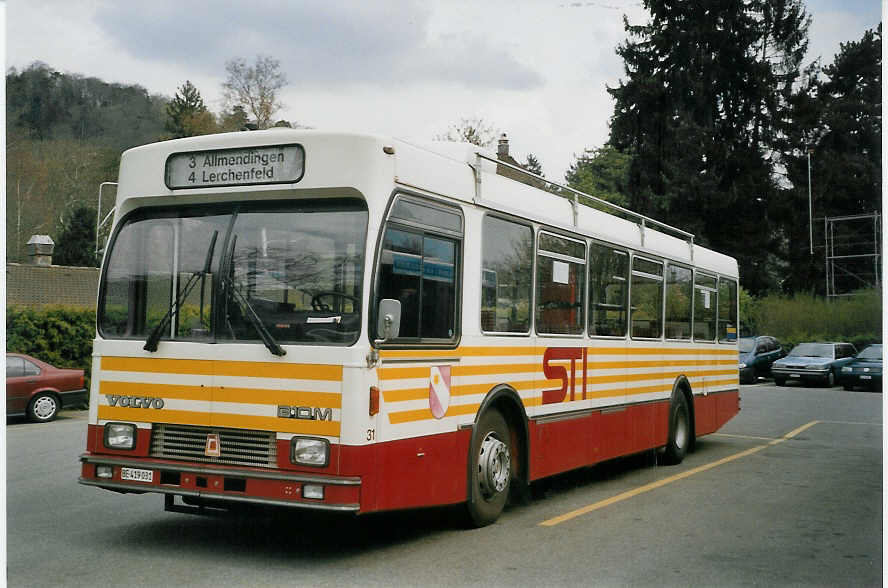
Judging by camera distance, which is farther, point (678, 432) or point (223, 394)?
point (678, 432)

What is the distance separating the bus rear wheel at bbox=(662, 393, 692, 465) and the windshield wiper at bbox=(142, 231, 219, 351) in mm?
7697

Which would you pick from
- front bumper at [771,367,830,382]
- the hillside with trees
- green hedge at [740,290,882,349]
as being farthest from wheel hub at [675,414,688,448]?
green hedge at [740,290,882,349]

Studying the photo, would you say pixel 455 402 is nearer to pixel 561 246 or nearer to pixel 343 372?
pixel 343 372

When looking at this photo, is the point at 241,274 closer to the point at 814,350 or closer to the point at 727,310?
the point at 727,310

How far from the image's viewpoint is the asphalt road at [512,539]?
6773mm

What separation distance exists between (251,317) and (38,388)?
1408 centimetres

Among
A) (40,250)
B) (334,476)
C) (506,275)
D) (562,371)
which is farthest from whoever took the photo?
(40,250)

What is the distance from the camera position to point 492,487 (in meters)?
8.46

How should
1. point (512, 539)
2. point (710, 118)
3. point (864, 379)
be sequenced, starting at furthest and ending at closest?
point (710, 118), point (864, 379), point (512, 539)

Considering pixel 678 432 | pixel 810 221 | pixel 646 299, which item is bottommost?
pixel 678 432

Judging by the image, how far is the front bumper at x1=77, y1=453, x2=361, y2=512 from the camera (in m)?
6.70

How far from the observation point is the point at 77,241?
46.2m

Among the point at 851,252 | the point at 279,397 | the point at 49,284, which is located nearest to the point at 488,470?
the point at 279,397

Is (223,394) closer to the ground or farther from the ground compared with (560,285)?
closer to the ground
